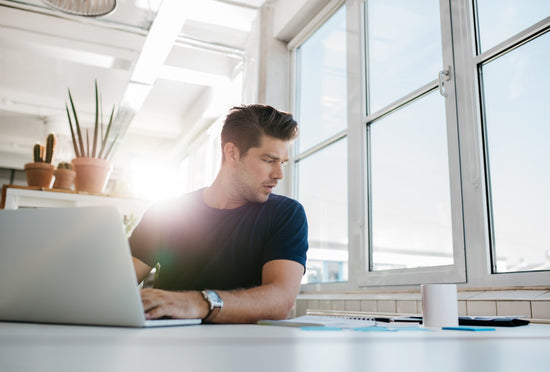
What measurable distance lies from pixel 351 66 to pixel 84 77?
145 inches

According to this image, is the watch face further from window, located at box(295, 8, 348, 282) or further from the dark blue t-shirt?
window, located at box(295, 8, 348, 282)

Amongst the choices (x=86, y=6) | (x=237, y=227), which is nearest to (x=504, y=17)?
(x=237, y=227)

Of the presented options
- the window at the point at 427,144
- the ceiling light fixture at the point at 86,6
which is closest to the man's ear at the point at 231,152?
the window at the point at 427,144

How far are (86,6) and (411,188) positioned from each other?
2086mm

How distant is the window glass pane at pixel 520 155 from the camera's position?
1.69 m

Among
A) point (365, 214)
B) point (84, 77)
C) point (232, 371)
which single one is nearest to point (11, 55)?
point (84, 77)

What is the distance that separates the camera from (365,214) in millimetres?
2641

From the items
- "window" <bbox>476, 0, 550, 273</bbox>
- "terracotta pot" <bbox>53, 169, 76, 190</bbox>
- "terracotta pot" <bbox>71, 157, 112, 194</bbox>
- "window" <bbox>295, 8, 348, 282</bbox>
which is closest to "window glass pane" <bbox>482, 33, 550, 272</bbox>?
"window" <bbox>476, 0, 550, 273</bbox>

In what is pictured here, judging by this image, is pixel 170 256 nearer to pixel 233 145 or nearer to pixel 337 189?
pixel 233 145

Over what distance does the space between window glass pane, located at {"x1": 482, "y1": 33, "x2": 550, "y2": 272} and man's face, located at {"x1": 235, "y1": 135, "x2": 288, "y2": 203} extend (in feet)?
2.76

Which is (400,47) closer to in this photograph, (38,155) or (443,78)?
(443,78)

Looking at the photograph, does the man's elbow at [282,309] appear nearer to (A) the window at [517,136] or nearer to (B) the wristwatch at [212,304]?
(B) the wristwatch at [212,304]

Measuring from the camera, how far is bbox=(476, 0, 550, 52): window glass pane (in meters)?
1.78

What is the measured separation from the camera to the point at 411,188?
238 cm
